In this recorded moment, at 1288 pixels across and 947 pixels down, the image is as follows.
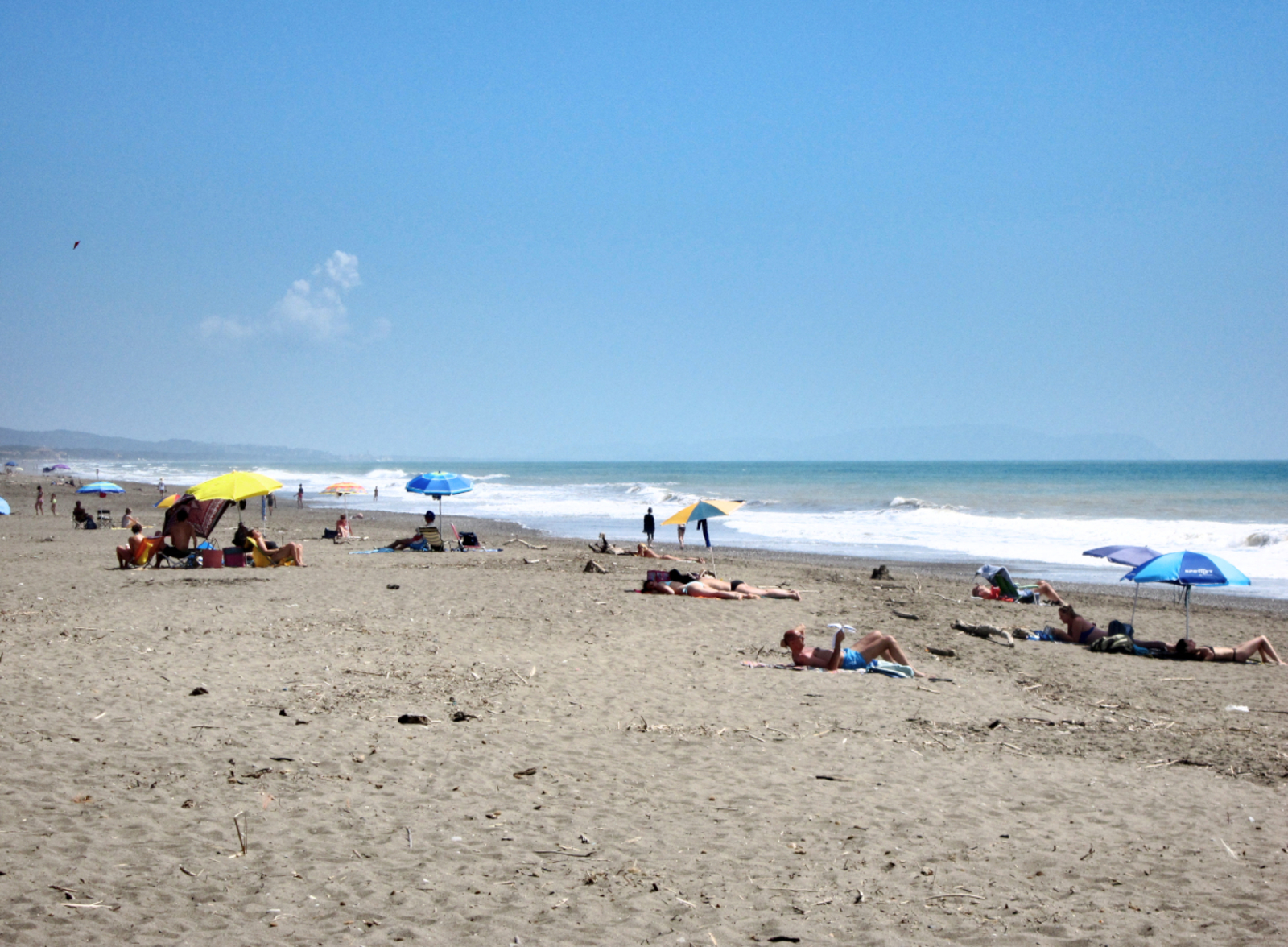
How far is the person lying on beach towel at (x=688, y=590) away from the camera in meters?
Answer: 13.8

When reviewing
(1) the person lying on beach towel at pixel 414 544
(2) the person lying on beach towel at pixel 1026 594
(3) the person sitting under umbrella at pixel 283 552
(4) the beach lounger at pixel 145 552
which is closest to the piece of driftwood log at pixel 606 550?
(1) the person lying on beach towel at pixel 414 544

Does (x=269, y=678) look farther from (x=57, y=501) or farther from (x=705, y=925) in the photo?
(x=57, y=501)

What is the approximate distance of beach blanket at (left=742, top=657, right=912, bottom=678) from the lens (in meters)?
9.18

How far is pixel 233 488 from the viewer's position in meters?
16.2

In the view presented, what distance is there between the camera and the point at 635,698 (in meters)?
7.91

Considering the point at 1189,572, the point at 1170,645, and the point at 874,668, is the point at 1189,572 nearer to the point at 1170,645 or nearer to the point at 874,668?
the point at 1170,645

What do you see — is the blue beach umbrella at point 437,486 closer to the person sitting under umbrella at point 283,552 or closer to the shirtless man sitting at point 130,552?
the person sitting under umbrella at point 283,552

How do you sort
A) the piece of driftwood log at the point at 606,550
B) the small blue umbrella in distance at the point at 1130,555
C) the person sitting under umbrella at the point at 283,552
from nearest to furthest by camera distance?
the small blue umbrella in distance at the point at 1130,555 < the person sitting under umbrella at the point at 283,552 < the piece of driftwood log at the point at 606,550

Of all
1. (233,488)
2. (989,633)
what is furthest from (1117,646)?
(233,488)

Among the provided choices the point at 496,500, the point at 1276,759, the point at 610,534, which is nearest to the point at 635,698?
the point at 1276,759

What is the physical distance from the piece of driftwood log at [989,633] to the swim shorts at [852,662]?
3.08 m

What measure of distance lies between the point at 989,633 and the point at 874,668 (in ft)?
10.9

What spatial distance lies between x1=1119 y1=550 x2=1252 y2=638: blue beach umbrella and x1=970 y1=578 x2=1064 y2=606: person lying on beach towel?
3610 millimetres

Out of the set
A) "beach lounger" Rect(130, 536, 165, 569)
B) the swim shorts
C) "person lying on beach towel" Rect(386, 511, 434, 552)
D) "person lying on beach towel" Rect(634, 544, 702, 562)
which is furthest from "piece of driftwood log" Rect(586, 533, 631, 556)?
the swim shorts
